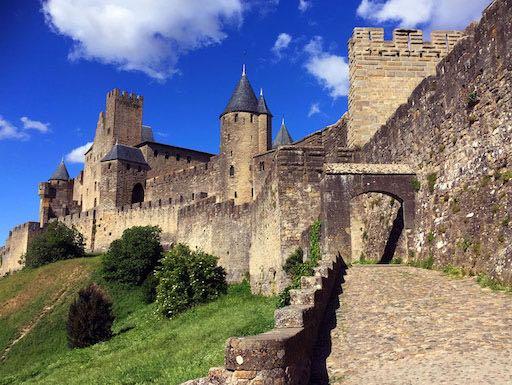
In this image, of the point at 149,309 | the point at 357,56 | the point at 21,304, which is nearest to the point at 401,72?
the point at 357,56

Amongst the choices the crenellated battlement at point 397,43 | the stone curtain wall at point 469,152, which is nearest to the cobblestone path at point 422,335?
the stone curtain wall at point 469,152

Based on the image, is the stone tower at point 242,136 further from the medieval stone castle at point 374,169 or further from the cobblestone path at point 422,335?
the cobblestone path at point 422,335

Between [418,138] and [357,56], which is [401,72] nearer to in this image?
[357,56]

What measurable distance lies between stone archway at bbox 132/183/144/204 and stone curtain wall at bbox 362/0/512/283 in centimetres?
4933

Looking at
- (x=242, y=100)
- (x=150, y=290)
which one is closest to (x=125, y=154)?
(x=242, y=100)

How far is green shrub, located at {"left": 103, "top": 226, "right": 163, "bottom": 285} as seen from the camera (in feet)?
122

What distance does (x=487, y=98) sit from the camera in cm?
1137

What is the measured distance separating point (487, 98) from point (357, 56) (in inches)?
364

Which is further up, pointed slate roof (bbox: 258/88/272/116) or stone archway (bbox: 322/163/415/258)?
pointed slate roof (bbox: 258/88/272/116)

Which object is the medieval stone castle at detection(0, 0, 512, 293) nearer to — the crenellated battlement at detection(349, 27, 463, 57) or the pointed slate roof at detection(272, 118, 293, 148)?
the crenellated battlement at detection(349, 27, 463, 57)

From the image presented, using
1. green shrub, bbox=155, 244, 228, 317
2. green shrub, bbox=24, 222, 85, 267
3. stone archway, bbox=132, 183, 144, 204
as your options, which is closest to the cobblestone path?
green shrub, bbox=155, 244, 228, 317

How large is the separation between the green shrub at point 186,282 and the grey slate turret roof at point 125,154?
3661 cm

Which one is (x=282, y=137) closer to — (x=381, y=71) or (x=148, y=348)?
(x=381, y=71)

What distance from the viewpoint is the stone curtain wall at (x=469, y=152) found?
1058 cm
